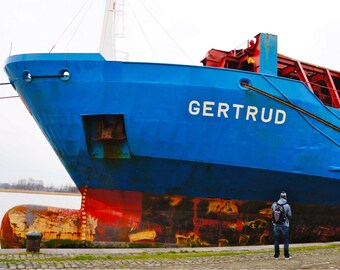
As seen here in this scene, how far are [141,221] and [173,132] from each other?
2326 millimetres

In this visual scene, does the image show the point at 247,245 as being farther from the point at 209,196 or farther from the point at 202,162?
the point at 202,162

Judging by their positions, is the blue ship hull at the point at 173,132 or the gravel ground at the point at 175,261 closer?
the gravel ground at the point at 175,261

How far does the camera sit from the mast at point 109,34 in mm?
10453

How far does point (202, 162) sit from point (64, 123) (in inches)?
134

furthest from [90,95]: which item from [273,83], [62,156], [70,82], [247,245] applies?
[247,245]

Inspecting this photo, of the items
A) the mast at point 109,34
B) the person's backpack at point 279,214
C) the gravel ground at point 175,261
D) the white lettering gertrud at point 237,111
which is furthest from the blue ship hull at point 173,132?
the person's backpack at point 279,214

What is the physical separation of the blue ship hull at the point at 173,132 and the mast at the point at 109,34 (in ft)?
6.25

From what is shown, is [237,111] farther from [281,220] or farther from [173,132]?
[281,220]

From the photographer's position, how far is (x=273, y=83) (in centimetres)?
908

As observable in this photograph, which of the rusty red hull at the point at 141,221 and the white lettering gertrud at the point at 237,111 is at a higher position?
the white lettering gertrud at the point at 237,111

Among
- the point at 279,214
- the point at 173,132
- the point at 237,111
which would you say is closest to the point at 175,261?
the point at 279,214

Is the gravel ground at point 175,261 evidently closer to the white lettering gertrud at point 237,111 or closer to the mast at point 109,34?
the white lettering gertrud at point 237,111

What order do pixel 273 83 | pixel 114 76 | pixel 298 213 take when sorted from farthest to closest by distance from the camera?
pixel 298 213
pixel 273 83
pixel 114 76

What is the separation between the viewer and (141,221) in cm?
898
